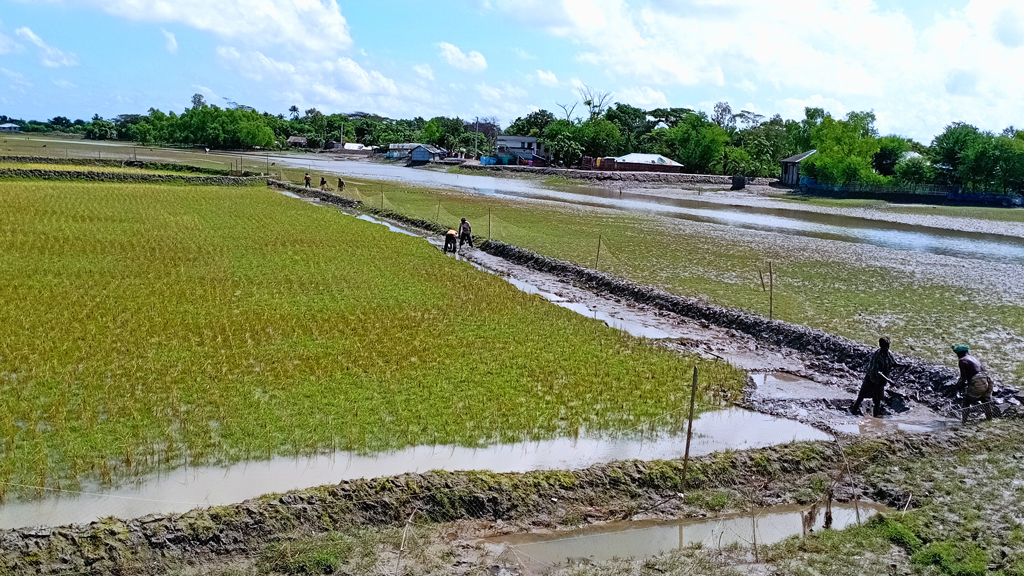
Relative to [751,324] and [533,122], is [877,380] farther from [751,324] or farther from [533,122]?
[533,122]

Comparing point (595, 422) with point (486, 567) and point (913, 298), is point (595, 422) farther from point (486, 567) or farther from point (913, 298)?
point (913, 298)

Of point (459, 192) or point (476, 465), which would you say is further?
point (459, 192)

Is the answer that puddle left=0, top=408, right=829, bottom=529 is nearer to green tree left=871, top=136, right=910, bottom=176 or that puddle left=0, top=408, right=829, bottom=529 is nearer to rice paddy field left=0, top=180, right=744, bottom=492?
rice paddy field left=0, top=180, right=744, bottom=492

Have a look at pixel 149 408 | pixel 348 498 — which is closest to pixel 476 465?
pixel 348 498

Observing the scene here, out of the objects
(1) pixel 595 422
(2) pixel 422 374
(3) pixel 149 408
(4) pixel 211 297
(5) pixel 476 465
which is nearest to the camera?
(5) pixel 476 465

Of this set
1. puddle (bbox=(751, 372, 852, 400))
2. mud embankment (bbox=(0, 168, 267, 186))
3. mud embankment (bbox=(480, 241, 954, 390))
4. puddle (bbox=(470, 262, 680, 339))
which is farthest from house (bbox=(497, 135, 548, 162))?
puddle (bbox=(751, 372, 852, 400))
